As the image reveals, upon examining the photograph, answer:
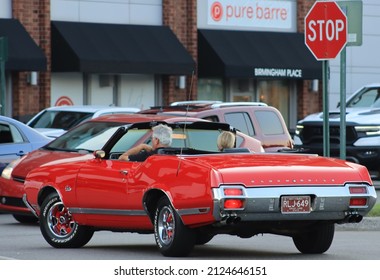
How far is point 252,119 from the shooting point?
21.9m

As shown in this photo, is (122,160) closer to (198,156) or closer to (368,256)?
(198,156)

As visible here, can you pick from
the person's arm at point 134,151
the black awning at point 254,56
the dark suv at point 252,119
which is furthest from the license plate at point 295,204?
the black awning at point 254,56

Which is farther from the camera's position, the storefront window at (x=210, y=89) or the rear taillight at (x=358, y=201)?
the storefront window at (x=210, y=89)

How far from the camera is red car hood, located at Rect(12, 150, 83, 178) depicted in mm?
17547

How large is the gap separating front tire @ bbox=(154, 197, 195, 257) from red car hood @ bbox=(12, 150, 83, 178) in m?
5.09

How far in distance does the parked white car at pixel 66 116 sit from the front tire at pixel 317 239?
11293 mm

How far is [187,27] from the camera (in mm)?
38781

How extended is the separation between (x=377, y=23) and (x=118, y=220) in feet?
105

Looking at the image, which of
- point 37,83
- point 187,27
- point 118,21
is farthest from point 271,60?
point 37,83

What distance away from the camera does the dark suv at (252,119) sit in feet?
70.4

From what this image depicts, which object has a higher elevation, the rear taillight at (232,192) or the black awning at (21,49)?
the black awning at (21,49)

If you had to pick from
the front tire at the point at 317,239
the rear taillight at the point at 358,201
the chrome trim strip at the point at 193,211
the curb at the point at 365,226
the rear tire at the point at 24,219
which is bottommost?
the rear tire at the point at 24,219

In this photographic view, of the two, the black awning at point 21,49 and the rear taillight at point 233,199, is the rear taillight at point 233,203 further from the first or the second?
the black awning at point 21,49

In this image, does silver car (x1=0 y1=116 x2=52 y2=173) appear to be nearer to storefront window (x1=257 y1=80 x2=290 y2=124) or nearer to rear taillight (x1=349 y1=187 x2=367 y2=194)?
rear taillight (x1=349 y1=187 x2=367 y2=194)
